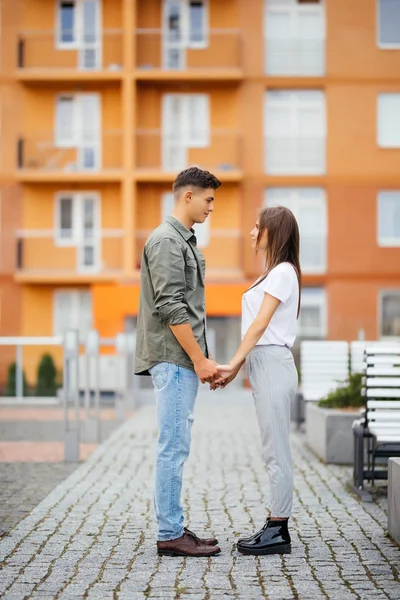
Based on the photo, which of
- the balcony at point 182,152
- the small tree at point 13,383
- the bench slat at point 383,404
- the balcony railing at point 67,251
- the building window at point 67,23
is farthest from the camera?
the building window at point 67,23

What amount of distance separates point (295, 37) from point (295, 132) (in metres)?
2.79

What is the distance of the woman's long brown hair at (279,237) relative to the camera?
659cm

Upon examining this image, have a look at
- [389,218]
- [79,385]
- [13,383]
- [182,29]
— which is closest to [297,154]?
[389,218]

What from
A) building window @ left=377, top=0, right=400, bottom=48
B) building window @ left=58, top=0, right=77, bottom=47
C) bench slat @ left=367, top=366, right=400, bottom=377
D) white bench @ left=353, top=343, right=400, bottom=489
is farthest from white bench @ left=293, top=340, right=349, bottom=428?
building window @ left=58, top=0, right=77, bottom=47

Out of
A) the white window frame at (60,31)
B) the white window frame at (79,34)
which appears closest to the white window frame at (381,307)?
the white window frame at (79,34)

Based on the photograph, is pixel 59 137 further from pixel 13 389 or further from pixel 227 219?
pixel 13 389

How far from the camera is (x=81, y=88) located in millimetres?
35188

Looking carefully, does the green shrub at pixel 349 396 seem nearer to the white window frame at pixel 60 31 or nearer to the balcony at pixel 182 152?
the balcony at pixel 182 152

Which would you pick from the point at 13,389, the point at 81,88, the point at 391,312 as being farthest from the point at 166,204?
the point at 13,389

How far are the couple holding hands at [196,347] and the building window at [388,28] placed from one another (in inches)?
1166

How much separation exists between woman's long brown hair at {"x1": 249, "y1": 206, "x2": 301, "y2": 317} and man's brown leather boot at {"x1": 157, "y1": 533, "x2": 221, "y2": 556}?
1392mm

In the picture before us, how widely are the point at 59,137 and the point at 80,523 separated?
28.6 m

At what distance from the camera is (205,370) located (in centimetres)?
621

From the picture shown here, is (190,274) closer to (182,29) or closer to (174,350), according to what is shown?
(174,350)
